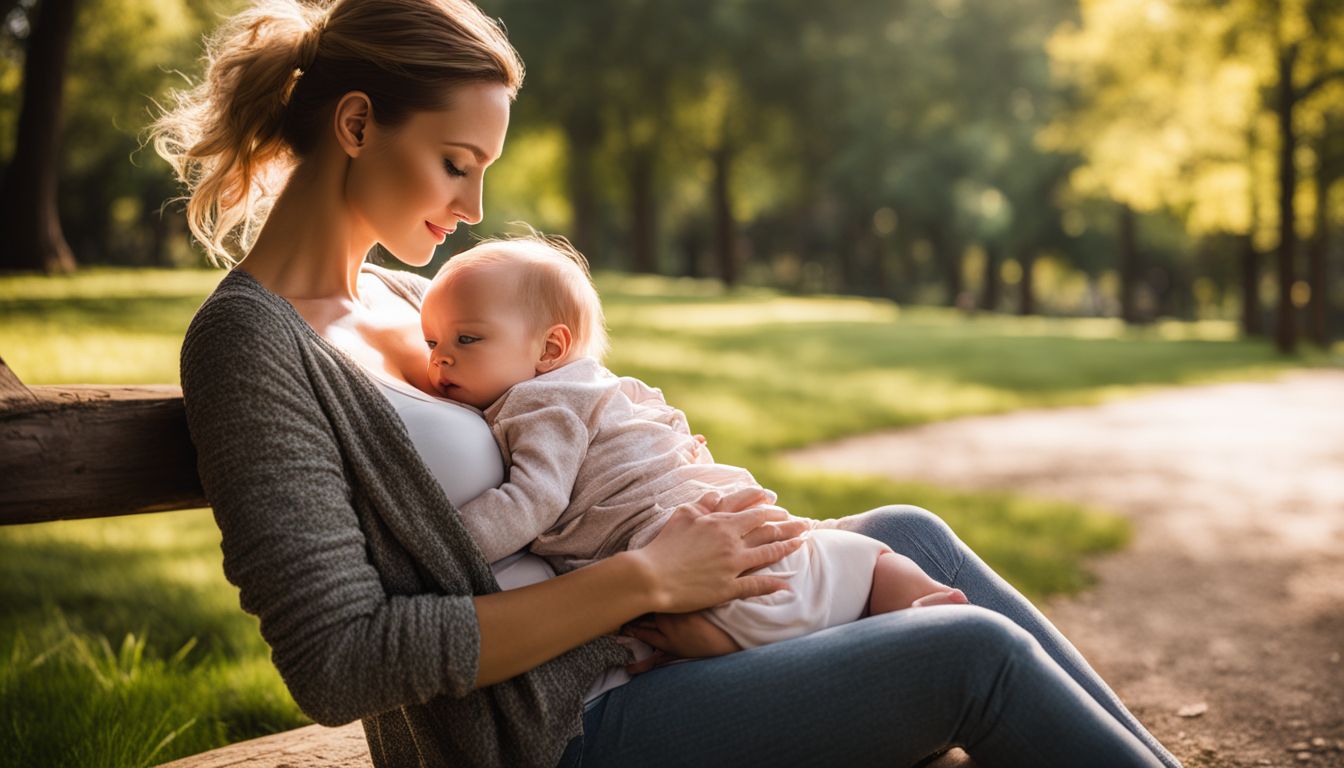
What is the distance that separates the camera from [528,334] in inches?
87.0

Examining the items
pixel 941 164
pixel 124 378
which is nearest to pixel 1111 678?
pixel 124 378

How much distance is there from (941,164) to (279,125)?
29298 millimetres

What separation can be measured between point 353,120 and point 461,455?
713 millimetres

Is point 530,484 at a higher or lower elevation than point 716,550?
higher

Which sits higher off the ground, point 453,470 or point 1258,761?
point 453,470

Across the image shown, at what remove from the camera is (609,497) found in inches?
80.3

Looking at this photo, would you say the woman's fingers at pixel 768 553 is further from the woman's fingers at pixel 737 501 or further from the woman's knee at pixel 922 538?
the woman's knee at pixel 922 538

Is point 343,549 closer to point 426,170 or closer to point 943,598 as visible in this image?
point 426,170

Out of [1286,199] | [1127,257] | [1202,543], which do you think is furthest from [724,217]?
[1202,543]

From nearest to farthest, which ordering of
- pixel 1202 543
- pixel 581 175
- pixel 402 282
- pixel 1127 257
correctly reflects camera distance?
pixel 402 282 < pixel 1202 543 < pixel 1127 257 < pixel 581 175

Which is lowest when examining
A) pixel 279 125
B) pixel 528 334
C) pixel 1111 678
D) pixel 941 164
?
pixel 1111 678

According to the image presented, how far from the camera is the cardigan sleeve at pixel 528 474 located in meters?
1.89

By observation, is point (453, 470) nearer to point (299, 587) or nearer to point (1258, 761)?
point (299, 587)

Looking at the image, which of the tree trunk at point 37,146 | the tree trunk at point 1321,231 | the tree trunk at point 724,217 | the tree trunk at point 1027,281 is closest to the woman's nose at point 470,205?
the tree trunk at point 37,146
